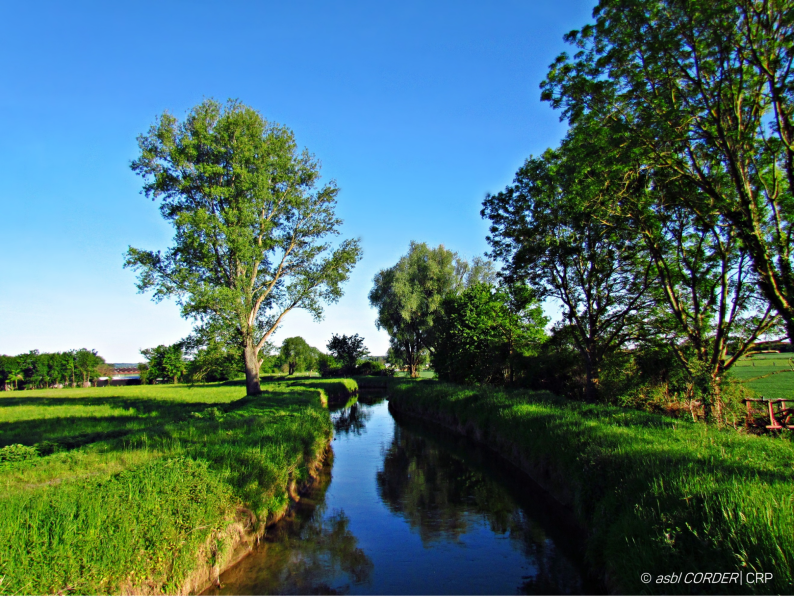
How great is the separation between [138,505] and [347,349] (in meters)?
65.3

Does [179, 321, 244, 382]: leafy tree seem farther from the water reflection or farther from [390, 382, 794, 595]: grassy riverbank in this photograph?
[390, 382, 794, 595]: grassy riverbank

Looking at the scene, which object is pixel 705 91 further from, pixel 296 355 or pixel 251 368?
pixel 296 355

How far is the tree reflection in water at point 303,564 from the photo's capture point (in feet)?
20.3

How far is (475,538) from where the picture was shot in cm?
822

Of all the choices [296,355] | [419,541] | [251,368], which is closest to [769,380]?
[419,541]

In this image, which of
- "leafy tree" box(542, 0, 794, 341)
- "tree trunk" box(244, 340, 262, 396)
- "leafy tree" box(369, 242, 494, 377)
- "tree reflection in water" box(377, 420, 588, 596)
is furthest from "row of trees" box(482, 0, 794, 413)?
"leafy tree" box(369, 242, 494, 377)

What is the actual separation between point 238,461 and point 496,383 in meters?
23.8

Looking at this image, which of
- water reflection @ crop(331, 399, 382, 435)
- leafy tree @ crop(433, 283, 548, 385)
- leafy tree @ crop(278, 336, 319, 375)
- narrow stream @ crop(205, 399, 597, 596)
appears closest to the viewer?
narrow stream @ crop(205, 399, 597, 596)

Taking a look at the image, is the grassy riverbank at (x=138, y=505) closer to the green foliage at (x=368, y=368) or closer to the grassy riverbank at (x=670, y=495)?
the grassy riverbank at (x=670, y=495)

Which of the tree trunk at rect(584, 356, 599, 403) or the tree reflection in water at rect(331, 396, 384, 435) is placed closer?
the tree trunk at rect(584, 356, 599, 403)

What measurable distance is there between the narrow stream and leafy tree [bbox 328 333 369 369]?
56442mm

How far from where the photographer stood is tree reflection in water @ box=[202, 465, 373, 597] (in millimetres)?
6180

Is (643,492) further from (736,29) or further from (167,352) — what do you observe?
(167,352)

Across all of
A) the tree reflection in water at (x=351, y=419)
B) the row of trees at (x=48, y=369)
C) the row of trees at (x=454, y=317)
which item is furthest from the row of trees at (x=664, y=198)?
the row of trees at (x=48, y=369)
